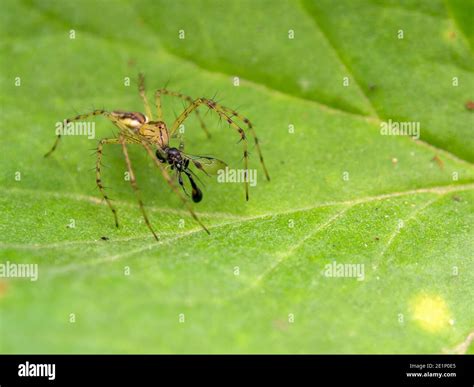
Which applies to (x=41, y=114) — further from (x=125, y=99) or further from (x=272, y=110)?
(x=272, y=110)

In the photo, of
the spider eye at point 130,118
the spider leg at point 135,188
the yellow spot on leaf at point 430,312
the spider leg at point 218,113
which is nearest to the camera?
the yellow spot on leaf at point 430,312

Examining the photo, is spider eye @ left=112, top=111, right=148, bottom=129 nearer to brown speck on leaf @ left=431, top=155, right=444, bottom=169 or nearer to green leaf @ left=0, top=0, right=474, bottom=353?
green leaf @ left=0, top=0, right=474, bottom=353

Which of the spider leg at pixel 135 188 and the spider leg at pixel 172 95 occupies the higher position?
the spider leg at pixel 172 95

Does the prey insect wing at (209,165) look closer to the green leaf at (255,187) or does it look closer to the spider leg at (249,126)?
the green leaf at (255,187)

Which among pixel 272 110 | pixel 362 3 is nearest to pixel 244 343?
pixel 272 110

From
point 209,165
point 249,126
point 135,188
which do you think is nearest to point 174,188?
point 135,188

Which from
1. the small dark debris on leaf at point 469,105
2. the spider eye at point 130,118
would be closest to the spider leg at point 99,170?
the spider eye at point 130,118

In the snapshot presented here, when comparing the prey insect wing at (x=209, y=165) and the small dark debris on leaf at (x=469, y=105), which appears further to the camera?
the prey insect wing at (x=209, y=165)
